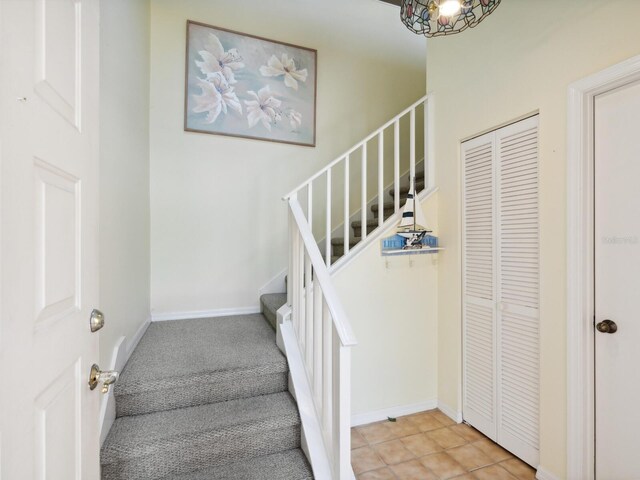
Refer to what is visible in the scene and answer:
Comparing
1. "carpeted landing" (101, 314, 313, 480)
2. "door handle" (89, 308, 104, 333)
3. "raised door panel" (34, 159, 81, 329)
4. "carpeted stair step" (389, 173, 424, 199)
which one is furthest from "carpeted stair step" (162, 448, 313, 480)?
"carpeted stair step" (389, 173, 424, 199)

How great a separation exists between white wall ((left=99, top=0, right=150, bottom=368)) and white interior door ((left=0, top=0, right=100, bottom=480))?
0.74 m

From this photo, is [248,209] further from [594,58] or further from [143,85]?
[594,58]

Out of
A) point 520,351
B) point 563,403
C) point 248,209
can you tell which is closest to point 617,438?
point 563,403

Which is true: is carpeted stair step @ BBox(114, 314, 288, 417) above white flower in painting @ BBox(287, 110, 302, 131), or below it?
below

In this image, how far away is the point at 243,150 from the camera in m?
3.02

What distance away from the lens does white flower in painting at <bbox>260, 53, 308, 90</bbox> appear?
306 centimetres

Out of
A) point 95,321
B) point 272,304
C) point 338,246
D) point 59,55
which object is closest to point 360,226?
point 338,246

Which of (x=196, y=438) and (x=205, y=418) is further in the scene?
(x=205, y=418)

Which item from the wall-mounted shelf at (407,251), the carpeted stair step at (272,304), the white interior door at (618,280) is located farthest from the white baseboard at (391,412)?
the wall-mounted shelf at (407,251)

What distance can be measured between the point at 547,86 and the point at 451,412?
2.23m

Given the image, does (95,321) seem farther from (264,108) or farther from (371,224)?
(264,108)

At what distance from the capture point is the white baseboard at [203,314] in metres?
2.78

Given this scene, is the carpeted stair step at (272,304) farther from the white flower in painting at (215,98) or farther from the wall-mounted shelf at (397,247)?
the white flower in painting at (215,98)

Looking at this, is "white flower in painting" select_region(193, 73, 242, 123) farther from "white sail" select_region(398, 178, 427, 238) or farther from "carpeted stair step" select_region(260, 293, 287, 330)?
"white sail" select_region(398, 178, 427, 238)
